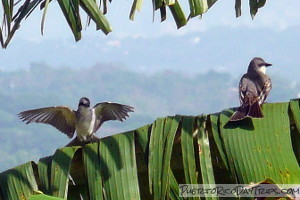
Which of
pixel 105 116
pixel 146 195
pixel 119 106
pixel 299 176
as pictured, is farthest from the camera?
pixel 105 116

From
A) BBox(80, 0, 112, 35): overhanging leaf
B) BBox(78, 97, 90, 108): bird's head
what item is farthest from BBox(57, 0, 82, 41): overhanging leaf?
BBox(78, 97, 90, 108): bird's head

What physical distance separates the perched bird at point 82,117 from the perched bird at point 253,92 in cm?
109

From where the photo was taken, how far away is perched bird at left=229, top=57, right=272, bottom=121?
530cm

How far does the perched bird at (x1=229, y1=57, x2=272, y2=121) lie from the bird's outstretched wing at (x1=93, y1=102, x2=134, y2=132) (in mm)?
1062

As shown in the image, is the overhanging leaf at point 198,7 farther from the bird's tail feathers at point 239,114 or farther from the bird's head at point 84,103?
the bird's head at point 84,103

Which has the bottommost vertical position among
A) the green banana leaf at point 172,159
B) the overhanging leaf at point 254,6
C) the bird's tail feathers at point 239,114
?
the green banana leaf at point 172,159

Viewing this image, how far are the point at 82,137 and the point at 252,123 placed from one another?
3.34 metres

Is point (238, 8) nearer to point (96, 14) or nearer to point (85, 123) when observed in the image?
point (96, 14)

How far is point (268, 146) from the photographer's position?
4898 millimetres

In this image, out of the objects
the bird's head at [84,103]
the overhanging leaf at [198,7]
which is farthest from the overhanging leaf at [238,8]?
the bird's head at [84,103]

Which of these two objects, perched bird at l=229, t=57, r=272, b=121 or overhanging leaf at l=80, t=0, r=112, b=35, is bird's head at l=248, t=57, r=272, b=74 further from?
overhanging leaf at l=80, t=0, r=112, b=35

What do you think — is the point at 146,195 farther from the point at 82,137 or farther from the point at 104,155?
the point at 82,137

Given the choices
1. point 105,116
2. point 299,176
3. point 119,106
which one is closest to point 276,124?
point 299,176

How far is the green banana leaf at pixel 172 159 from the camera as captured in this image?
4855 mm
